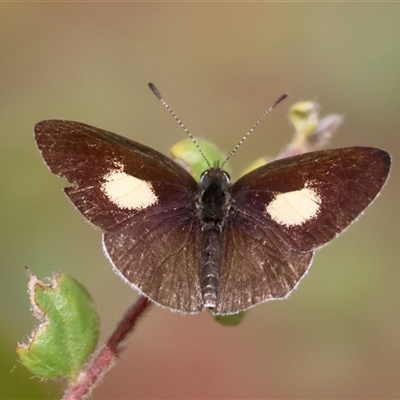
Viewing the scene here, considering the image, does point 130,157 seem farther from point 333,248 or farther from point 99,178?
point 333,248

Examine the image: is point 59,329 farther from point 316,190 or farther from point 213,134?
point 213,134

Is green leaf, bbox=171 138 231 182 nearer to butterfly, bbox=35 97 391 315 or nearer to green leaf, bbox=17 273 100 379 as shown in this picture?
butterfly, bbox=35 97 391 315

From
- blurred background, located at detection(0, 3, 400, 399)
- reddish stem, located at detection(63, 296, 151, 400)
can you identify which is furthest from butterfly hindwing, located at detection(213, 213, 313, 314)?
blurred background, located at detection(0, 3, 400, 399)

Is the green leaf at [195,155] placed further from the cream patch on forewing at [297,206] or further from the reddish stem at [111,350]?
the reddish stem at [111,350]

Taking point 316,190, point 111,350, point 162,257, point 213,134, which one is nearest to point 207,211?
point 162,257

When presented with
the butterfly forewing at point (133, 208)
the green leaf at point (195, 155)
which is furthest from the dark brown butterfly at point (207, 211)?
the green leaf at point (195, 155)

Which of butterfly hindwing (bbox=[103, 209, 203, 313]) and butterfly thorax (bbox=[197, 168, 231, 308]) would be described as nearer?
butterfly hindwing (bbox=[103, 209, 203, 313])
